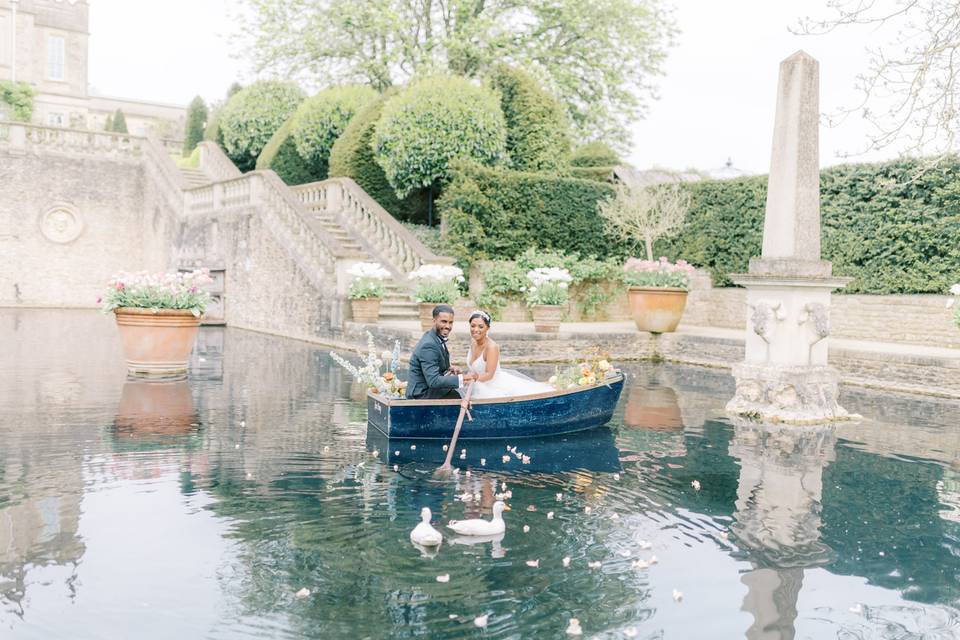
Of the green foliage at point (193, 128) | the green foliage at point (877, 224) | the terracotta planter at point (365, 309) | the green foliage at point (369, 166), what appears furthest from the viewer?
the green foliage at point (193, 128)

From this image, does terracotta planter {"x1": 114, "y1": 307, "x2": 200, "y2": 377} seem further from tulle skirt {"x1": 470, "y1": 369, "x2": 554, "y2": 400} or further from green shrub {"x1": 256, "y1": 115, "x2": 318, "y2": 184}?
green shrub {"x1": 256, "y1": 115, "x2": 318, "y2": 184}

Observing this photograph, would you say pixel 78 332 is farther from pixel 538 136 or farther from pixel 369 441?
pixel 369 441

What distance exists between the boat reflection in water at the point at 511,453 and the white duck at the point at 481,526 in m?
1.72

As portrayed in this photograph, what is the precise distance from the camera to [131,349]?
11281 millimetres

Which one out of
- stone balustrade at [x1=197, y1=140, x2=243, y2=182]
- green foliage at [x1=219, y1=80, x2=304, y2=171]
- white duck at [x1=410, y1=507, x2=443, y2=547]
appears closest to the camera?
white duck at [x1=410, y1=507, x2=443, y2=547]

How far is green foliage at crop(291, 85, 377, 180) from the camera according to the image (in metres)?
23.2

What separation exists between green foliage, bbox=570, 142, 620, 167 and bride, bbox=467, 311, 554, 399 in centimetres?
1909

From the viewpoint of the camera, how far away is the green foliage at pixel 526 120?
20.5m

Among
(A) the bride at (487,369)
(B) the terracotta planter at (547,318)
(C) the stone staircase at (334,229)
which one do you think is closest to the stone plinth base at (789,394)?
(A) the bride at (487,369)

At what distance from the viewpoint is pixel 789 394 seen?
30.9 ft

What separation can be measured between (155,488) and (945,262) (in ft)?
46.6

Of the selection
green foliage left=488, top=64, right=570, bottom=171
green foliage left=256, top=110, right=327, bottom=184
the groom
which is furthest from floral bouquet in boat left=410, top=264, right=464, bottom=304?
green foliage left=256, top=110, right=327, bottom=184

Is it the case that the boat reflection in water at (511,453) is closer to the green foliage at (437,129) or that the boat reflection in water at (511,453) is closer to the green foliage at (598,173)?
the green foliage at (437,129)

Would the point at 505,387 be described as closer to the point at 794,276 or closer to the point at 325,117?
the point at 794,276
